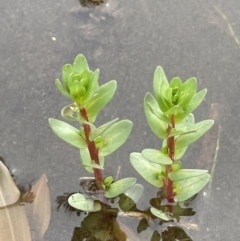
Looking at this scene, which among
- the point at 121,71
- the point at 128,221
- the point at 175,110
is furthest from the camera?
the point at 121,71

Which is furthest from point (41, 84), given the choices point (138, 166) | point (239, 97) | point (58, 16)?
point (239, 97)

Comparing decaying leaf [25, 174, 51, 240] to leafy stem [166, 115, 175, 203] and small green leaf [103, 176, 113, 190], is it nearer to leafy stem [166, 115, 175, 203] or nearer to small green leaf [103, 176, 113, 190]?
small green leaf [103, 176, 113, 190]

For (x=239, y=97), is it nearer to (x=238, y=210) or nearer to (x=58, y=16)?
(x=238, y=210)

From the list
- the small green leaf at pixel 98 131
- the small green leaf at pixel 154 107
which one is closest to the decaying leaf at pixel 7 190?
the small green leaf at pixel 98 131

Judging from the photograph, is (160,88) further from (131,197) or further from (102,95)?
(131,197)

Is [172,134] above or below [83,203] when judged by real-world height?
above

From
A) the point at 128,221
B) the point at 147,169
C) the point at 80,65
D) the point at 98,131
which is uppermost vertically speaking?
the point at 80,65

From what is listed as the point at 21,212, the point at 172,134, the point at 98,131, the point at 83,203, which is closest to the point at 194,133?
the point at 172,134

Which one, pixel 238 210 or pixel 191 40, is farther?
pixel 191 40
